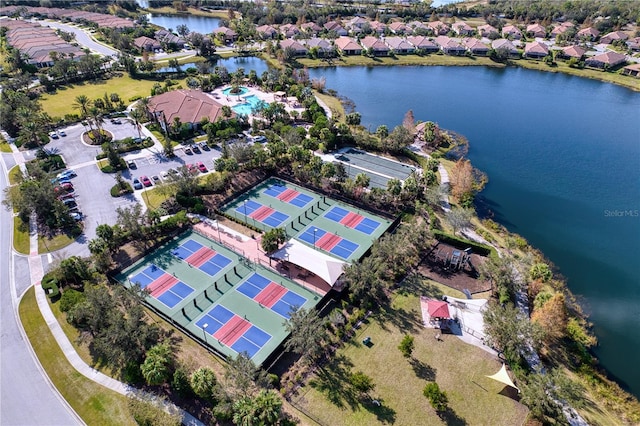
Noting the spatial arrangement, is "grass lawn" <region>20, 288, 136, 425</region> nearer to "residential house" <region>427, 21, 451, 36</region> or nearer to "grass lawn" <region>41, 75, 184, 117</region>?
"grass lawn" <region>41, 75, 184, 117</region>

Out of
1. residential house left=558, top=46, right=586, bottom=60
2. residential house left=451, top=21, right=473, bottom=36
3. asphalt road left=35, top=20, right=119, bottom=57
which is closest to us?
residential house left=558, top=46, right=586, bottom=60

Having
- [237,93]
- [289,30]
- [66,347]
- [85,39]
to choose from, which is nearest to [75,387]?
[66,347]

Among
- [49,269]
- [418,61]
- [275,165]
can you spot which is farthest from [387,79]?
[49,269]

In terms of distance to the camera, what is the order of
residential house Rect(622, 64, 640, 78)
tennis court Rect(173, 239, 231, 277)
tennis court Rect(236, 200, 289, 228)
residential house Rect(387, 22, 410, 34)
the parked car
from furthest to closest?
residential house Rect(387, 22, 410, 34) < residential house Rect(622, 64, 640, 78) < the parked car < tennis court Rect(236, 200, 289, 228) < tennis court Rect(173, 239, 231, 277)

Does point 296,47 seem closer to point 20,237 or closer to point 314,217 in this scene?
point 314,217

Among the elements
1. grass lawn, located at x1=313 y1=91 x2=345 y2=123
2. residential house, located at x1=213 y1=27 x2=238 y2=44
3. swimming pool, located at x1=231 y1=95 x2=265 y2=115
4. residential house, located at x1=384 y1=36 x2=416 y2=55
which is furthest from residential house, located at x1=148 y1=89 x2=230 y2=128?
residential house, located at x1=384 y1=36 x2=416 y2=55

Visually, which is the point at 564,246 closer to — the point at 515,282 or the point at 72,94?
the point at 515,282
